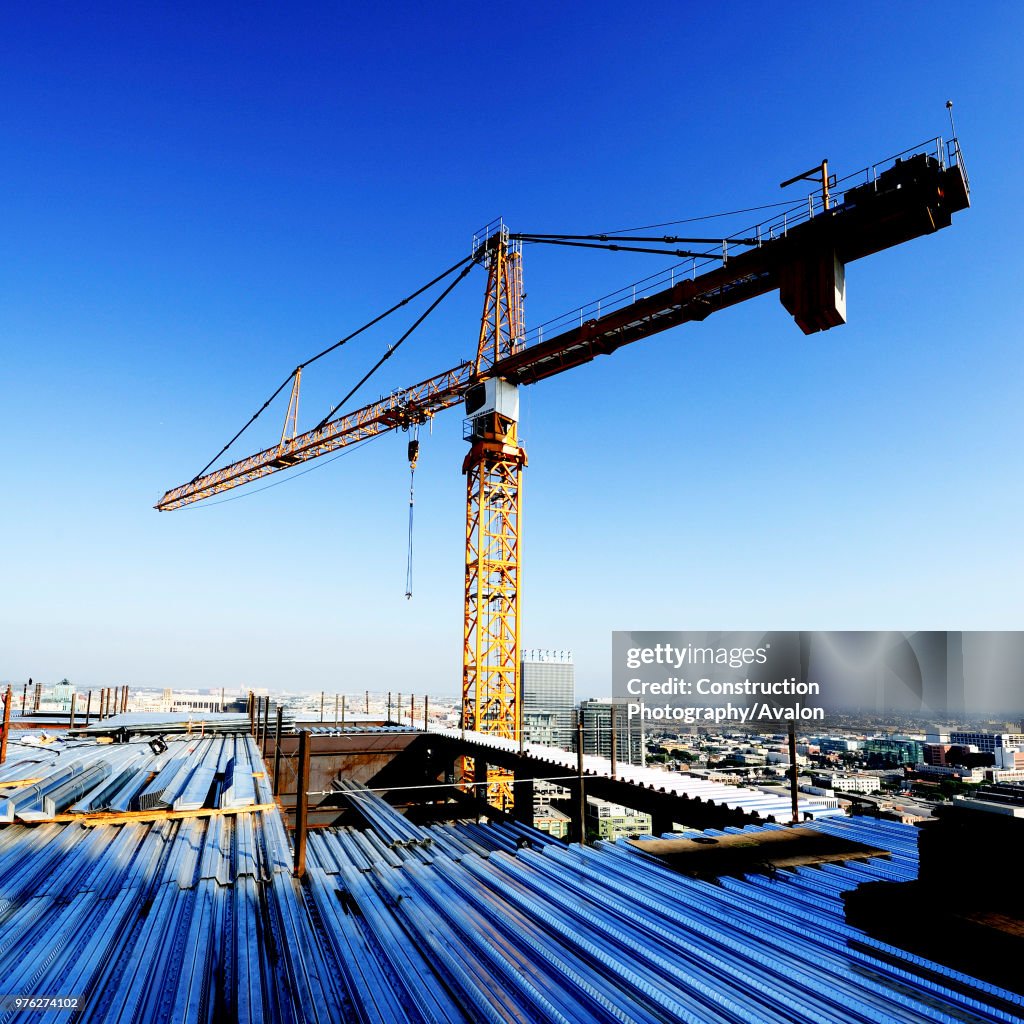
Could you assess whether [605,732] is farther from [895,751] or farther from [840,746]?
[840,746]

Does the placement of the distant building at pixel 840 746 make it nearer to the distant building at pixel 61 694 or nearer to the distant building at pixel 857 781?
the distant building at pixel 857 781

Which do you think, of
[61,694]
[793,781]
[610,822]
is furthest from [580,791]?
[610,822]

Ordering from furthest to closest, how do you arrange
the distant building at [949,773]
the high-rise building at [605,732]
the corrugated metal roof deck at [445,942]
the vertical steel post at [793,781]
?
1. the distant building at [949,773]
2. the high-rise building at [605,732]
3. the vertical steel post at [793,781]
4. the corrugated metal roof deck at [445,942]

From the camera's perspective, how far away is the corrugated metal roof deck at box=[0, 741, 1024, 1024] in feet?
14.5

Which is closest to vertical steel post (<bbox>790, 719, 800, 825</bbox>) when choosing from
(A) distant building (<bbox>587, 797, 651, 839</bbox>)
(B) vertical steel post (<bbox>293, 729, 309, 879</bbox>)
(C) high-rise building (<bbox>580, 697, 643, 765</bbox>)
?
(C) high-rise building (<bbox>580, 697, 643, 765</bbox>)

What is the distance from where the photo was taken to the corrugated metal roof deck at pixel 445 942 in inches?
174

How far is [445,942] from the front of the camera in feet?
18.0

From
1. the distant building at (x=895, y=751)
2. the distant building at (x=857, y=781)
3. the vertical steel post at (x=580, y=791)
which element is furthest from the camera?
the distant building at (x=895, y=751)

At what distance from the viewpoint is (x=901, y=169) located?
16781mm

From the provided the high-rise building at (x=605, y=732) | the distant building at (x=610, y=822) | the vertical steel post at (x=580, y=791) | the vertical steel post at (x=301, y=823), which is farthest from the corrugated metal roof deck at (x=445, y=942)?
the distant building at (x=610, y=822)

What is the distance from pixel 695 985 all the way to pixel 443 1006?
188 cm

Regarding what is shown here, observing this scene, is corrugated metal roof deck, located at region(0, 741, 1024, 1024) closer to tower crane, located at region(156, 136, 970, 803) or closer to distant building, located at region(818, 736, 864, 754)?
tower crane, located at region(156, 136, 970, 803)

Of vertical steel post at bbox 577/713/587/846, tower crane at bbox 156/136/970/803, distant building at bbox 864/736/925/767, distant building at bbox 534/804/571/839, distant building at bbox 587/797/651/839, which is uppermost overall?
tower crane at bbox 156/136/970/803

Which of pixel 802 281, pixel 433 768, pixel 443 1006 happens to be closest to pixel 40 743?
pixel 433 768
